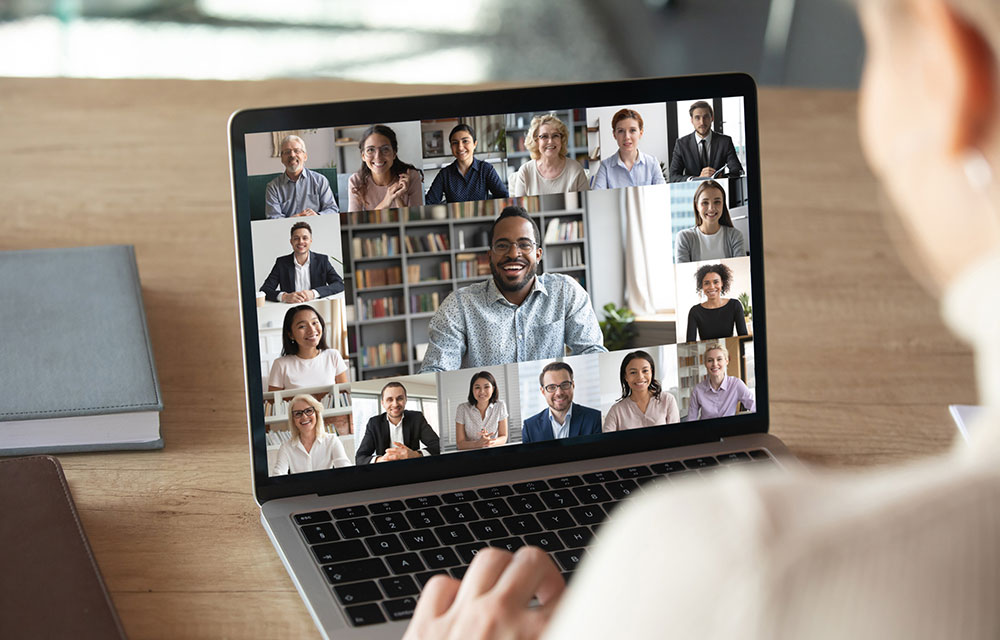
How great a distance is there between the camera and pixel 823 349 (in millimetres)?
1032

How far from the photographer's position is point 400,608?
65 cm


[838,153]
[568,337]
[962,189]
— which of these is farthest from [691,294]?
[838,153]

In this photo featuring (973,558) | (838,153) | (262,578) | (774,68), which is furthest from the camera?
(774,68)

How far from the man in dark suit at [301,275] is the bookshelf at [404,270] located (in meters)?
0.01

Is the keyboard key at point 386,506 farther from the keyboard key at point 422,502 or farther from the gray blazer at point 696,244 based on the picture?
the gray blazer at point 696,244

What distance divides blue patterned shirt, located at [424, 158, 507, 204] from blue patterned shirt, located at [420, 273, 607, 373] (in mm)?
68

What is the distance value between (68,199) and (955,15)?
114cm

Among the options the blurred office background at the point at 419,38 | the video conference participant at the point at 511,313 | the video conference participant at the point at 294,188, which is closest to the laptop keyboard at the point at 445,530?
the video conference participant at the point at 511,313

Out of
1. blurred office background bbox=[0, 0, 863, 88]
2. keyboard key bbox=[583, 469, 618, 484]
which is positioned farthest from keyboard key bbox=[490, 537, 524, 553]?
blurred office background bbox=[0, 0, 863, 88]

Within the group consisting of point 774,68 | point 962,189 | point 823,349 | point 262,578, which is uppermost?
point 774,68

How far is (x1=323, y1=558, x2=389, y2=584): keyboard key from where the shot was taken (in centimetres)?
67

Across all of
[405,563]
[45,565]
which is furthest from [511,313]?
[45,565]

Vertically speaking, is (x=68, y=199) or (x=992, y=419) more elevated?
(x=68, y=199)

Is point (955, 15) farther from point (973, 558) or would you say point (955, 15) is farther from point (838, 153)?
point (838, 153)
